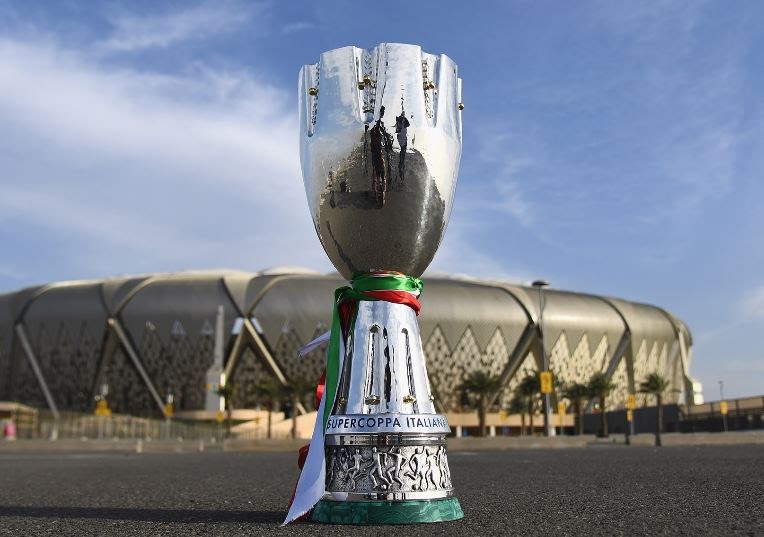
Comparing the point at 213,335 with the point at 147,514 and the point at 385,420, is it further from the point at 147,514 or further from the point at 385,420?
the point at 385,420

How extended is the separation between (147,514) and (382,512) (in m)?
2.54

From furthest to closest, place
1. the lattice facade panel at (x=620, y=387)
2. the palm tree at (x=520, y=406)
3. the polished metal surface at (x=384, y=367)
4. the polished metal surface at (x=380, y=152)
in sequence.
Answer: the lattice facade panel at (x=620, y=387) → the palm tree at (x=520, y=406) → the polished metal surface at (x=380, y=152) → the polished metal surface at (x=384, y=367)

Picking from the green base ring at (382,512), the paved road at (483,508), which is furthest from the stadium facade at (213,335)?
the green base ring at (382,512)

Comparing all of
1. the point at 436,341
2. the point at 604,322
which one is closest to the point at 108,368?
the point at 436,341

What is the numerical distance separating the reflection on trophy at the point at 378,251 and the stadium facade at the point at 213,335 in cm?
6644

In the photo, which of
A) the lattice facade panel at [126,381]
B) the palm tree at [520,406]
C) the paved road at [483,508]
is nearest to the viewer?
the paved road at [483,508]

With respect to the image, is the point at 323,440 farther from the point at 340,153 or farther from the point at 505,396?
the point at 505,396

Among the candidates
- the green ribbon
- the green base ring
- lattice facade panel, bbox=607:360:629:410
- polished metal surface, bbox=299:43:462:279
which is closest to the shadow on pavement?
the green base ring

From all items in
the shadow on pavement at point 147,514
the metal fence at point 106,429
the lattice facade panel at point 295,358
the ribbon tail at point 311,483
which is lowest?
the metal fence at point 106,429

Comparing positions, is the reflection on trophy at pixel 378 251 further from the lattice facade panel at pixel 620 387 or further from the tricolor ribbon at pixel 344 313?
the lattice facade panel at pixel 620 387

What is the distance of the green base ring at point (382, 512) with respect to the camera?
14.4 ft

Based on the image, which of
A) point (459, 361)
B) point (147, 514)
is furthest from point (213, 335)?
point (147, 514)

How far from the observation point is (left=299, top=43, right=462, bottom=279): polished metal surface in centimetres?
499

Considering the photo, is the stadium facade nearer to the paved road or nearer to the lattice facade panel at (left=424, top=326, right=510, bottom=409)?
the lattice facade panel at (left=424, top=326, right=510, bottom=409)
